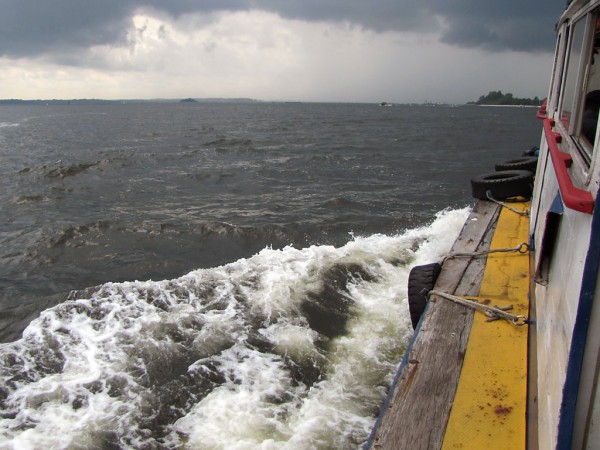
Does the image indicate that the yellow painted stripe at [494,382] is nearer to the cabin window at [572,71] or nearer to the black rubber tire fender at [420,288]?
the black rubber tire fender at [420,288]

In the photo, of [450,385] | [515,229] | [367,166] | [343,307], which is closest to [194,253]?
[343,307]

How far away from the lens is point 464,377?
3117 millimetres

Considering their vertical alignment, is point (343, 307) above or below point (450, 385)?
below

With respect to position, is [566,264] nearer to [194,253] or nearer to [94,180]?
[194,253]

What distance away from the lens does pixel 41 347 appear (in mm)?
5176

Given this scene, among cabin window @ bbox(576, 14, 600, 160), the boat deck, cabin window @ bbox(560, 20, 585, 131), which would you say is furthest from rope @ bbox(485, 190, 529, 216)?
cabin window @ bbox(576, 14, 600, 160)

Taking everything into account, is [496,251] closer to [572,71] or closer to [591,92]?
[572,71]

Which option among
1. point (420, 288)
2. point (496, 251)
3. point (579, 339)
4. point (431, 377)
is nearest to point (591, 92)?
point (579, 339)

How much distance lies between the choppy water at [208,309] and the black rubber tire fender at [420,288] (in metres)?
0.60

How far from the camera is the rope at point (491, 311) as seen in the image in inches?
145

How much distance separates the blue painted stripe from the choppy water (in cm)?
221

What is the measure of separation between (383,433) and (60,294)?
6236 mm

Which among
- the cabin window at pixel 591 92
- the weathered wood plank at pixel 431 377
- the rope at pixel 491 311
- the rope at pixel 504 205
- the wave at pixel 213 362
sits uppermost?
the cabin window at pixel 591 92

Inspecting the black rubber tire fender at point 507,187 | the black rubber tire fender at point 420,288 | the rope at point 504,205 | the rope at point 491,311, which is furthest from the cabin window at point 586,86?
the black rubber tire fender at point 507,187
